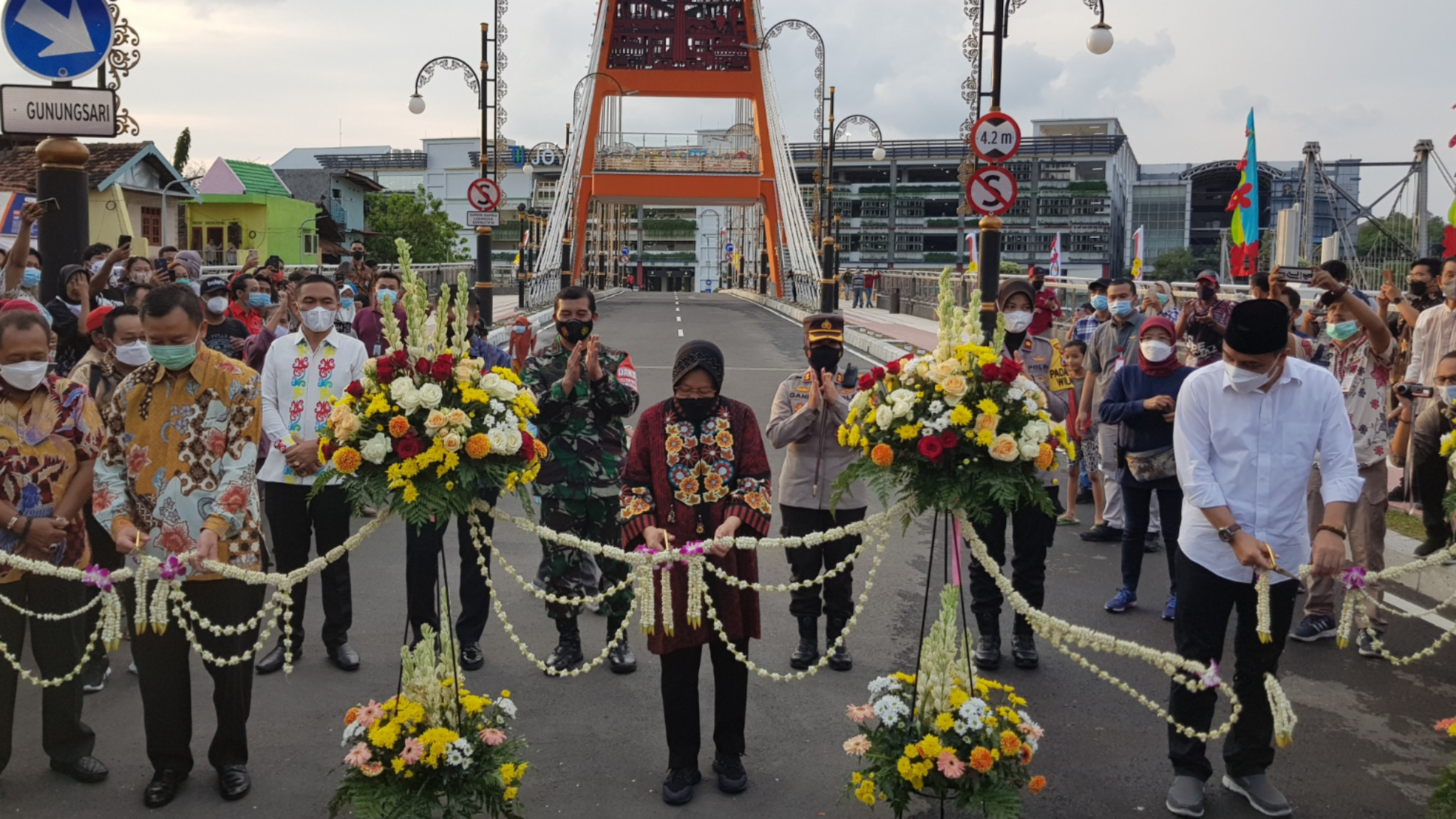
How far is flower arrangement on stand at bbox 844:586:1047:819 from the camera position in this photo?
4.02 m

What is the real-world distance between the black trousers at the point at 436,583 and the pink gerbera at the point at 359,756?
0.89 meters

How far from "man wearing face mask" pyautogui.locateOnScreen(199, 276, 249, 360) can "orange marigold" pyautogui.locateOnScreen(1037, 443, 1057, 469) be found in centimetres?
624

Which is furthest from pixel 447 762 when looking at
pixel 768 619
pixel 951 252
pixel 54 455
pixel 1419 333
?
pixel 951 252

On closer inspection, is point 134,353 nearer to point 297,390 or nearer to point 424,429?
point 297,390

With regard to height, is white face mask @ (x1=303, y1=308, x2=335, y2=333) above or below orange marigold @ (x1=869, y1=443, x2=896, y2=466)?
above

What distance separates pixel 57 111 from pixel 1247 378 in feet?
23.5

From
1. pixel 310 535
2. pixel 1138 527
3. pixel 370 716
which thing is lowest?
pixel 370 716

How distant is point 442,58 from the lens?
25578 millimetres

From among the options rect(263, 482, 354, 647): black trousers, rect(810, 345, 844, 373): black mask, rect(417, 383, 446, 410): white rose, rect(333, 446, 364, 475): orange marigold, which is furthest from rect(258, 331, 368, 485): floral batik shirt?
rect(810, 345, 844, 373): black mask

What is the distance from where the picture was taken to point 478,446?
4039 mm

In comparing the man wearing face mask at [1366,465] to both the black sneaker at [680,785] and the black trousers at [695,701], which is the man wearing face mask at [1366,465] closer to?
the black trousers at [695,701]

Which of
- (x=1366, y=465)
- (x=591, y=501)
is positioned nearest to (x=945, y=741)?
(x=591, y=501)

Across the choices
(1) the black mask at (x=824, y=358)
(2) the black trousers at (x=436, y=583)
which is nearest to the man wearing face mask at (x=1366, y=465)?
(1) the black mask at (x=824, y=358)

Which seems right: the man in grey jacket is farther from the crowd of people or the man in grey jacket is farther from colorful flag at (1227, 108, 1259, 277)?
colorful flag at (1227, 108, 1259, 277)
